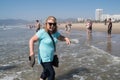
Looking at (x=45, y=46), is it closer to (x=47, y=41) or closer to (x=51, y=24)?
(x=47, y=41)

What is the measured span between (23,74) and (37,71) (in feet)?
1.76

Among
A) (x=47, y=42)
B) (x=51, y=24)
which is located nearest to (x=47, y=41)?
(x=47, y=42)

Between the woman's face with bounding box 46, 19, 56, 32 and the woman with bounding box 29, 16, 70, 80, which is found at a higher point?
the woman's face with bounding box 46, 19, 56, 32

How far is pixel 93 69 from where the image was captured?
8.94 metres

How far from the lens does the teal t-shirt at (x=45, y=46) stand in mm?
5207

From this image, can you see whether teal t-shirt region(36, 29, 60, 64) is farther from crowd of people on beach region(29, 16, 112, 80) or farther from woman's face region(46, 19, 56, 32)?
woman's face region(46, 19, 56, 32)

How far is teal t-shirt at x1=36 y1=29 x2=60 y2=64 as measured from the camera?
5.21m

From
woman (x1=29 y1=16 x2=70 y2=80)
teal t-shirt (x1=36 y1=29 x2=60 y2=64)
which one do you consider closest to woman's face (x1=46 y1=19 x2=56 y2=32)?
woman (x1=29 y1=16 x2=70 y2=80)

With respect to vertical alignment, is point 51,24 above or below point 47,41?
above

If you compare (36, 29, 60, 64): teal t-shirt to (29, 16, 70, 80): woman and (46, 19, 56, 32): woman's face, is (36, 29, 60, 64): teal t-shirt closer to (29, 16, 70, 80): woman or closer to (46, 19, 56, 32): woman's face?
(29, 16, 70, 80): woman

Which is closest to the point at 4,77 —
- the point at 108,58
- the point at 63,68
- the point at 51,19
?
the point at 63,68

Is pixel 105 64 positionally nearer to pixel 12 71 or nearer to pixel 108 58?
pixel 108 58

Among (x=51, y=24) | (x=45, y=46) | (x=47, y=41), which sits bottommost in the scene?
(x=45, y=46)

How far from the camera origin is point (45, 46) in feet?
17.3
